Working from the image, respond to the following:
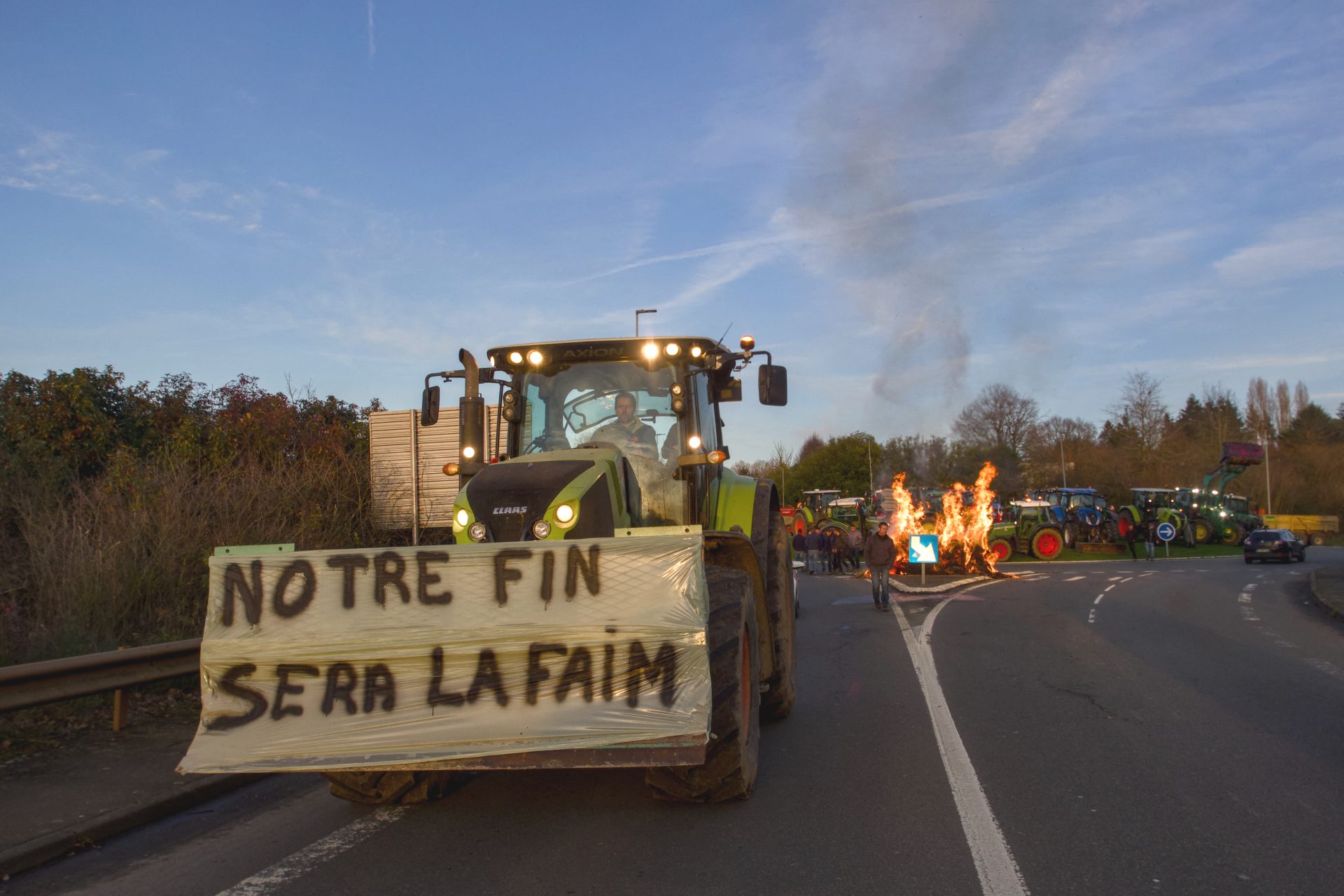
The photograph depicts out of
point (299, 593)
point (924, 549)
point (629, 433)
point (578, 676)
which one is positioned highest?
point (629, 433)

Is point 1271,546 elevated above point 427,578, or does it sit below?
below

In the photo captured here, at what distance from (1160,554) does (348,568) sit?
141 ft

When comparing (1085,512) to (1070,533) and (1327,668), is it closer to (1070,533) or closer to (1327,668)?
(1070,533)

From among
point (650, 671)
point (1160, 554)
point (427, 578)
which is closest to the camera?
point (650, 671)

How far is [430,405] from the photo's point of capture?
727 cm

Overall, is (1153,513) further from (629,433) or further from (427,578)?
(427,578)

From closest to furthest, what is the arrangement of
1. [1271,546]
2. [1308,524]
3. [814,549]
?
[814,549] < [1271,546] < [1308,524]

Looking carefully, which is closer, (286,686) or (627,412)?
(286,686)

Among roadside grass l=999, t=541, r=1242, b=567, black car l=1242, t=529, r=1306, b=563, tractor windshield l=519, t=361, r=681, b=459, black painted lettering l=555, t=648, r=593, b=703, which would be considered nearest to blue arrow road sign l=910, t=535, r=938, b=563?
roadside grass l=999, t=541, r=1242, b=567

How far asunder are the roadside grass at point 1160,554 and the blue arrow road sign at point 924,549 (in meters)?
12.1

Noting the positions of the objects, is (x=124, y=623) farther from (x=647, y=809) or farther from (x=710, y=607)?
(x=710, y=607)

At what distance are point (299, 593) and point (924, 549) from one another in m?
19.7

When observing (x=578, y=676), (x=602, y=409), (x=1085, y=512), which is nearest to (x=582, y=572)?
(x=578, y=676)

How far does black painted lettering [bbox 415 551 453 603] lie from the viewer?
15.9 feet
